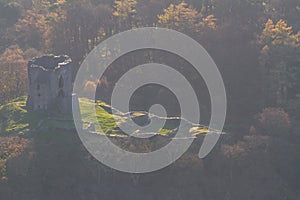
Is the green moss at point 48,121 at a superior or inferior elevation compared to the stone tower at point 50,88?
inferior

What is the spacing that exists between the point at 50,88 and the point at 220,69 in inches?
864

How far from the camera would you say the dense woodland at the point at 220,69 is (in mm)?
46406

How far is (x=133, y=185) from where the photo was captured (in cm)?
4666

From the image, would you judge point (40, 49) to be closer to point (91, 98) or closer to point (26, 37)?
point (26, 37)

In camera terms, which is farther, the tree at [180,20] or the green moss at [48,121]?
the tree at [180,20]

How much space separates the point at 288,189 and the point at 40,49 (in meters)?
41.6

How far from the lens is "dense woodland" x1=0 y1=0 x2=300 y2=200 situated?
4641 cm

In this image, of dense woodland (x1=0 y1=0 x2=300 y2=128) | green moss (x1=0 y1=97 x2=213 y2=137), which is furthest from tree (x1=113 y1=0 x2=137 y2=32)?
green moss (x1=0 y1=97 x2=213 y2=137)

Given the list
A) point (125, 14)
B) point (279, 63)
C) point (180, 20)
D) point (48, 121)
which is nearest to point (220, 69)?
point (279, 63)

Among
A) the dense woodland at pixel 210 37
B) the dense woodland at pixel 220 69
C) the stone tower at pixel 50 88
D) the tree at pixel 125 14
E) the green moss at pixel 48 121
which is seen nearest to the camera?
the dense woodland at pixel 220 69

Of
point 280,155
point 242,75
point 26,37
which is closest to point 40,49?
point 26,37

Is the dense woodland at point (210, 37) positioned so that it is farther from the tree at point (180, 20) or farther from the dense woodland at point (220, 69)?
the dense woodland at point (220, 69)

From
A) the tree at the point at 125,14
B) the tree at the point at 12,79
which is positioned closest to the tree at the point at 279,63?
the tree at the point at 125,14

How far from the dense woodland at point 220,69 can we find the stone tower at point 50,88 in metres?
5.48
